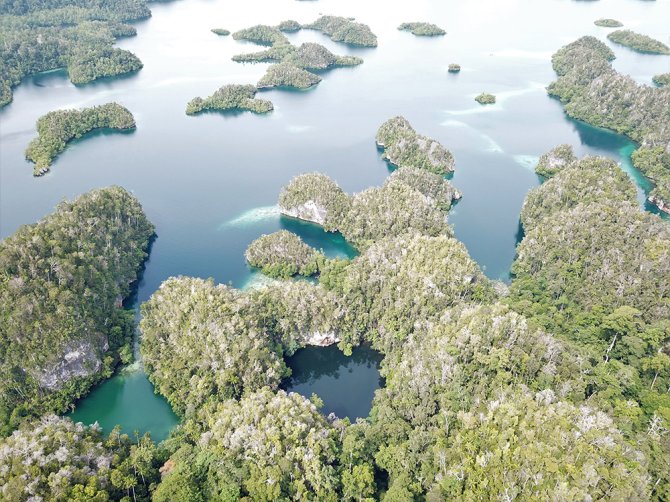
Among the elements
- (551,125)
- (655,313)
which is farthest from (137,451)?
(551,125)

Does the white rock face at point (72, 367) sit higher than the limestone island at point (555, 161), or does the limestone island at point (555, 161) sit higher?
the limestone island at point (555, 161)

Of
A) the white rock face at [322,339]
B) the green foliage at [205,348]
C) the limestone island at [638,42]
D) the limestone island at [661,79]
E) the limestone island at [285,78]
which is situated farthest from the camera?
the limestone island at [638,42]

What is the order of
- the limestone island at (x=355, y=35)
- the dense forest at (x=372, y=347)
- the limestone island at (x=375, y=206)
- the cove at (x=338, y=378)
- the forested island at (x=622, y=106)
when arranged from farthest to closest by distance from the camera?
the limestone island at (x=355, y=35) < the forested island at (x=622, y=106) < the limestone island at (x=375, y=206) < the cove at (x=338, y=378) < the dense forest at (x=372, y=347)

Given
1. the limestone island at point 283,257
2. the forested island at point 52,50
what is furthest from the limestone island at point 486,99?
the forested island at point 52,50

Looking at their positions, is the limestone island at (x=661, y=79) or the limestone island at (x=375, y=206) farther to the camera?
the limestone island at (x=661, y=79)

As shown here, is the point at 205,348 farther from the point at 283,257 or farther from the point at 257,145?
the point at 257,145

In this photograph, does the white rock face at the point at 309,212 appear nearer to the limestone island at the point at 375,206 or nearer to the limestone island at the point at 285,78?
the limestone island at the point at 375,206

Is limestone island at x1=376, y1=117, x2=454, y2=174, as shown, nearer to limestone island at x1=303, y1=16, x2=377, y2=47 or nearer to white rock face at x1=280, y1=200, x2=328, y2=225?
white rock face at x1=280, y1=200, x2=328, y2=225

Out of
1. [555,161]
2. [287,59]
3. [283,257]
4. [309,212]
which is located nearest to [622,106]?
[555,161]
